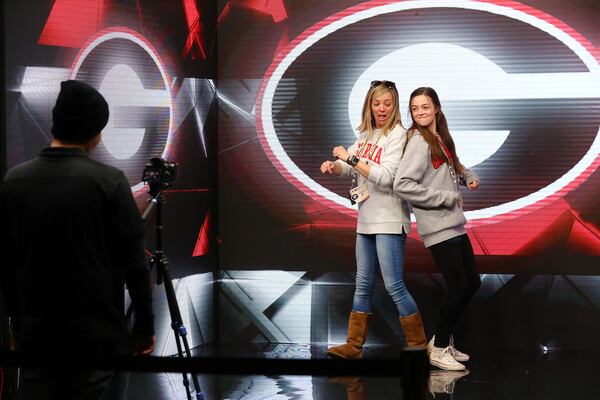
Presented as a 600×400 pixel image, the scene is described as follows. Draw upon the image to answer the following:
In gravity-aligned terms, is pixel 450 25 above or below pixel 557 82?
above

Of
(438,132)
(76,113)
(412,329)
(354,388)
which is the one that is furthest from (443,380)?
(76,113)

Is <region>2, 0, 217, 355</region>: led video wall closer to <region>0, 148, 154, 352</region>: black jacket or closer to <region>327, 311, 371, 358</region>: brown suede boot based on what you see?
<region>327, 311, 371, 358</region>: brown suede boot

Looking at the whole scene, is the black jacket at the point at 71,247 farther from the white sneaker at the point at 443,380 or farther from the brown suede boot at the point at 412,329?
the brown suede boot at the point at 412,329

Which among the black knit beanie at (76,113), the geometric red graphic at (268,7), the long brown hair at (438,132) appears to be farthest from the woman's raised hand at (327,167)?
the black knit beanie at (76,113)

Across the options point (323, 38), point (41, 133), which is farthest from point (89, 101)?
point (323, 38)

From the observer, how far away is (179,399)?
12.9 ft

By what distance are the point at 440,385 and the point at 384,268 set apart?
669 mm

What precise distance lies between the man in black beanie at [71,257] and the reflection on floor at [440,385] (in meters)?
1.76

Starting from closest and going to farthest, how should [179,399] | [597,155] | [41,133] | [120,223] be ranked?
[120,223] → [41,133] → [179,399] → [597,155]

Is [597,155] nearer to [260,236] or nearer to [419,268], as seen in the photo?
[419,268]

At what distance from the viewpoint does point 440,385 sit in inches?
162

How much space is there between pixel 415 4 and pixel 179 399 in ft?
8.84

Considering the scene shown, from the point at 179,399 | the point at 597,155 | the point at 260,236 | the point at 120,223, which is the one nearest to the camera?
the point at 120,223

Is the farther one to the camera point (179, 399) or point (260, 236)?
point (260, 236)
